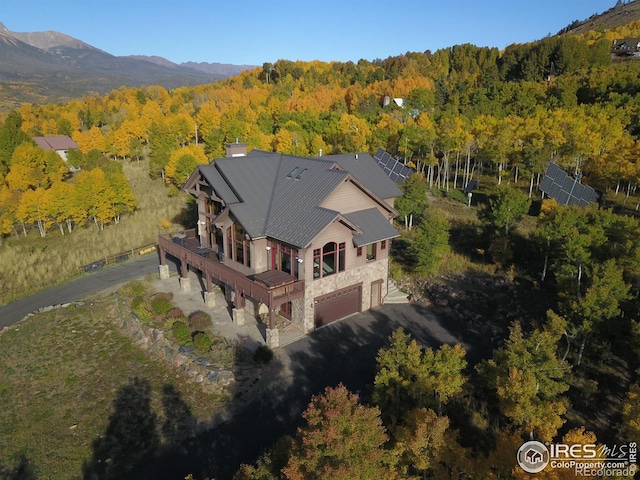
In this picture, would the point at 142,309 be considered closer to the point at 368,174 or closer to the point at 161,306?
the point at 161,306

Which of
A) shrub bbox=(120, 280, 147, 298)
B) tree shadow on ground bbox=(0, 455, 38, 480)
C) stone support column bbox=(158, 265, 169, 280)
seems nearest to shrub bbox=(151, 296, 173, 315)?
shrub bbox=(120, 280, 147, 298)

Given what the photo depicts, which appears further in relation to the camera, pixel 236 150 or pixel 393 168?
pixel 393 168

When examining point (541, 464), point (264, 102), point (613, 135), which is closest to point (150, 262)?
point (541, 464)

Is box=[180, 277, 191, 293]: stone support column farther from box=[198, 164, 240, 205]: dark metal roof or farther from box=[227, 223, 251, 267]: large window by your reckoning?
box=[198, 164, 240, 205]: dark metal roof

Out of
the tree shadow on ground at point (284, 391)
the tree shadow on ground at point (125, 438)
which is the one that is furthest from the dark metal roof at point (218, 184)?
the tree shadow on ground at point (125, 438)

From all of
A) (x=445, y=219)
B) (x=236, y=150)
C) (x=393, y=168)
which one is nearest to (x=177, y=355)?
(x=236, y=150)

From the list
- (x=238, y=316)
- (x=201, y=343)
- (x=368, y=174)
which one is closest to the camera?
(x=201, y=343)
